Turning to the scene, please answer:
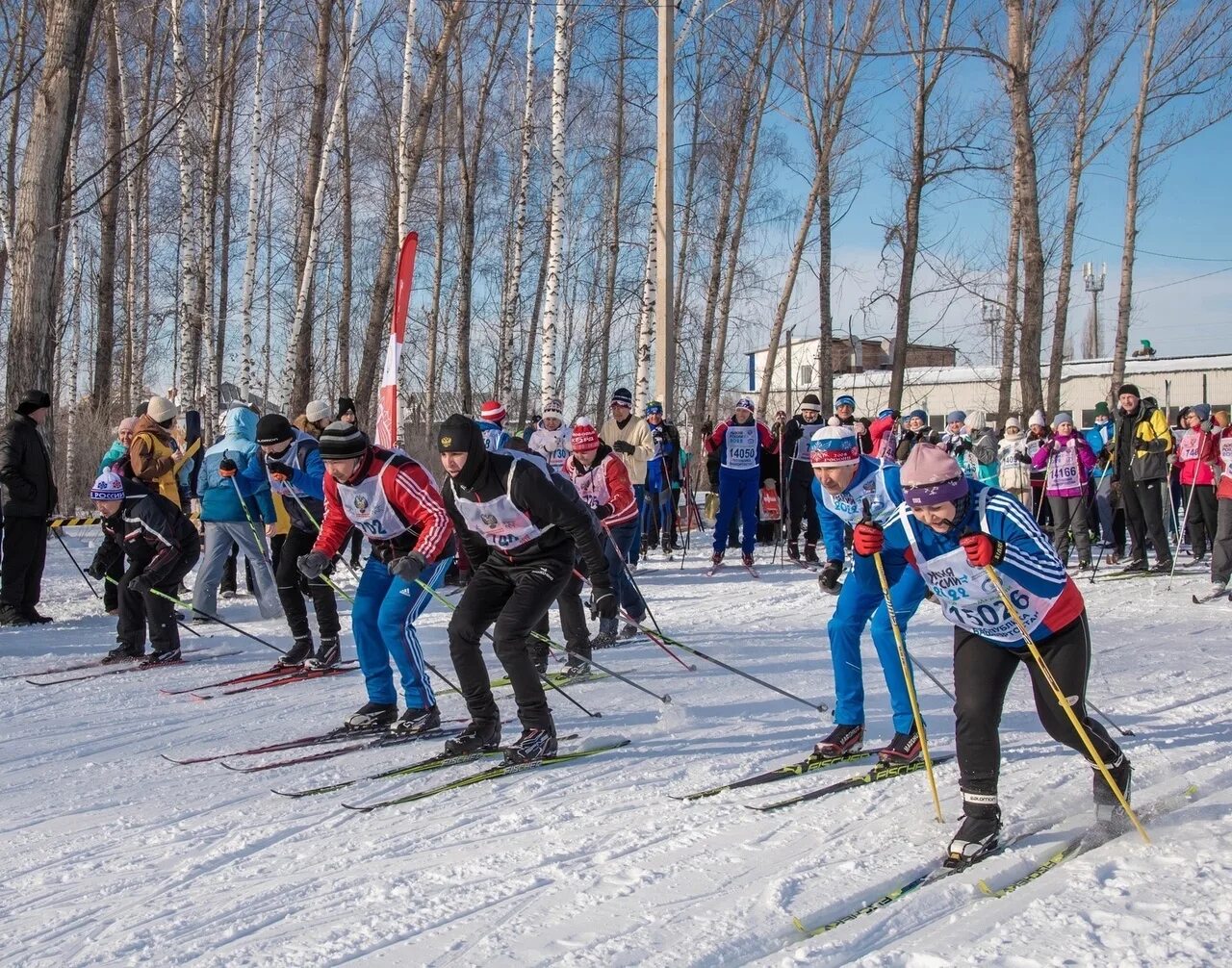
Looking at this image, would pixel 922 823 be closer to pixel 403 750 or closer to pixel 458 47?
pixel 403 750

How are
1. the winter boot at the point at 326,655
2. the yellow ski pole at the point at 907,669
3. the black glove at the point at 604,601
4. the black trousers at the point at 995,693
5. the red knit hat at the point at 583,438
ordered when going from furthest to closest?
the red knit hat at the point at 583,438, the winter boot at the point at 326,655, the black glove at the point at 604,601, the yellow ski pole at the point at 907,669, the black trousers at the point at 995,693

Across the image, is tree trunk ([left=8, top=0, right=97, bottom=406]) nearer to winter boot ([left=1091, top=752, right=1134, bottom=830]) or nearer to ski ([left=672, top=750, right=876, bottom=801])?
ski ([left=672, top=750, right=876, bottom=801])

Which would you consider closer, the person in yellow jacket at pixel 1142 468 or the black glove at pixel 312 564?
the black glove at pixel 312 564

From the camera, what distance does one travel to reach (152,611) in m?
8.29

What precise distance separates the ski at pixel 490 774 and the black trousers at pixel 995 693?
2087 millimetres

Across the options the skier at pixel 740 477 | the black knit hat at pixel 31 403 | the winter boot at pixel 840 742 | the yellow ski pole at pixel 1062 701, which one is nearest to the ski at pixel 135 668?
the black knit hat at pixel 31 403

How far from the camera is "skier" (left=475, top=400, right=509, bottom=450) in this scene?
890 centimetres

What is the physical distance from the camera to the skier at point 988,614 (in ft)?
13.0

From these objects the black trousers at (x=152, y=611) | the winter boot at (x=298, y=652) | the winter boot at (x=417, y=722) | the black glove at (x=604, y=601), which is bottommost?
the winter boot at (x=417, y=722)

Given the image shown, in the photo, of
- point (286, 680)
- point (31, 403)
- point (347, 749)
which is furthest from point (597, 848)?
point (31, 403)

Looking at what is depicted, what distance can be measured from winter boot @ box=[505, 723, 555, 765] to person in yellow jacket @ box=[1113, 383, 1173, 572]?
8878mm

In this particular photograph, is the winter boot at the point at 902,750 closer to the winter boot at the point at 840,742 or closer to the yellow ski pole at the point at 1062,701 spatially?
the winter boot at the point at 840,742

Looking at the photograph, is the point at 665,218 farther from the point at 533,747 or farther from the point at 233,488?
the point at 533,747

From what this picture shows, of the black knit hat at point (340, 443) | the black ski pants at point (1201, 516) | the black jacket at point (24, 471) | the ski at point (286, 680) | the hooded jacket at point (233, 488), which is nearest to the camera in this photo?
the black knit hat at point (340, 443)
